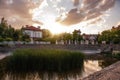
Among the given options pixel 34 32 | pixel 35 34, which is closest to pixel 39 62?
pixel 34 32

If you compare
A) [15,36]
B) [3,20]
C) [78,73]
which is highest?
[3,20]

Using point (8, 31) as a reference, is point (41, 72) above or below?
below

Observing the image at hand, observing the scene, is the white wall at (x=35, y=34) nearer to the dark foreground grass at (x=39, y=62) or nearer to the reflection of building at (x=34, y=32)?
the reflection of building at (x=34, y=32)

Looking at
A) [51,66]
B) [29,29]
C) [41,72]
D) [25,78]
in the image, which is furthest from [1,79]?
[29,29]

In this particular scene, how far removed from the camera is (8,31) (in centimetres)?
5688

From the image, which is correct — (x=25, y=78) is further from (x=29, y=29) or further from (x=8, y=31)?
(x=29, y=29)

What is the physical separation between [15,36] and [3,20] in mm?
4712

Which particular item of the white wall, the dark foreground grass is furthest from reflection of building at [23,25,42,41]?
the dark foreground grass

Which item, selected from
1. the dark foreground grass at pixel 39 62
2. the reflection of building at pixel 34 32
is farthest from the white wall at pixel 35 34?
the dark foreground grass at pixel 39 62

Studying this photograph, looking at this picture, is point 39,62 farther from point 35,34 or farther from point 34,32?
point 35,34

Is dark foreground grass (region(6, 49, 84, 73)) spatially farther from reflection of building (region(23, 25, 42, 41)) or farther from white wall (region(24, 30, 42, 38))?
white wall (region(24, 30, 42, 38))

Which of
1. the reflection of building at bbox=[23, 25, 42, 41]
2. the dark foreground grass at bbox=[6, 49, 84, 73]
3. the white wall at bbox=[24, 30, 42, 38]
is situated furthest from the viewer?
the white wall at bbox=[24, 30, 42, 38]

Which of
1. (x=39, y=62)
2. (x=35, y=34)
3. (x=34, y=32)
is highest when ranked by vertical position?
(x=34, y=32)

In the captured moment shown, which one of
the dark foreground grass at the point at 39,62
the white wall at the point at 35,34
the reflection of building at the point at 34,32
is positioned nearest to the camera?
the dark foreground grass at the point at 39,62
